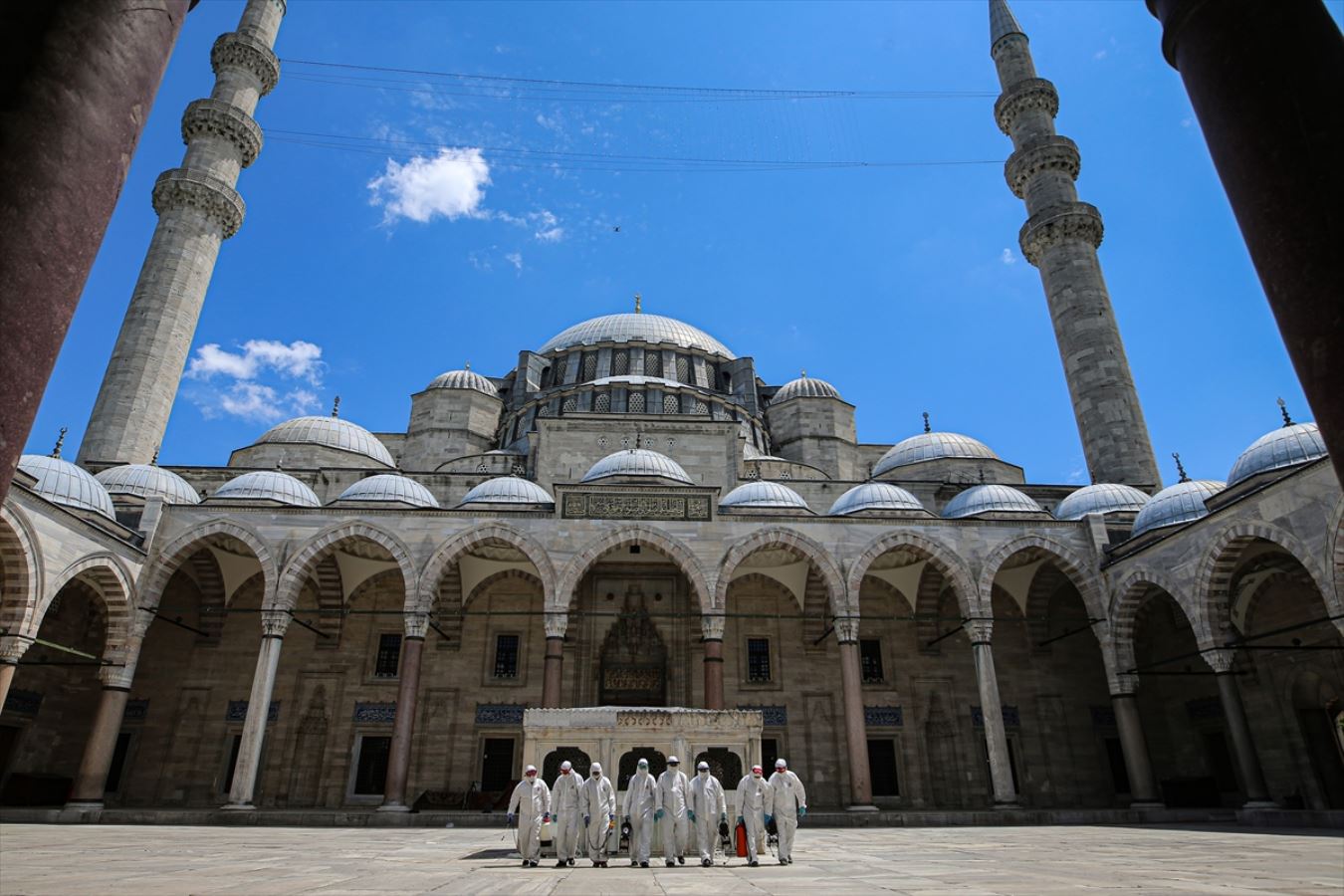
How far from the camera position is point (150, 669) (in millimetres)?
16344

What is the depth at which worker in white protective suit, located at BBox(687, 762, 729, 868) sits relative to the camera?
7.22 meters

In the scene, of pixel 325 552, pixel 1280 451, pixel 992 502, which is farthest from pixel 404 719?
pixel 1280 451

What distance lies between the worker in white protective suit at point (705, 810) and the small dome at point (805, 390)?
18.1m

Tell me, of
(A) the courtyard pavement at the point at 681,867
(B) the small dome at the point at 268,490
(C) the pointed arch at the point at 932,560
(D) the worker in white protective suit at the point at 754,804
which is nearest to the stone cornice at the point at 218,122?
(B) the small dome at the point at 268,490

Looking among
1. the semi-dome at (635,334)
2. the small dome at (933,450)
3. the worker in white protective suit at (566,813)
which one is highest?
the semi-dome at (635,334)

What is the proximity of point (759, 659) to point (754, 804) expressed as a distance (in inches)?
390

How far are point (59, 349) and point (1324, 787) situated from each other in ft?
55.8

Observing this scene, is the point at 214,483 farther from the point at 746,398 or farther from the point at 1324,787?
the point at 1324,787

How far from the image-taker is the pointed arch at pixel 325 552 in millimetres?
14273

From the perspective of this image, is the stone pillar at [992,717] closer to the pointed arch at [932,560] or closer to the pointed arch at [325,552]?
the pointed arch at [932,560]

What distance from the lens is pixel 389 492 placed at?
16.3 metres

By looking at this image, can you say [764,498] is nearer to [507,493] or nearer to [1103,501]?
[507,493]

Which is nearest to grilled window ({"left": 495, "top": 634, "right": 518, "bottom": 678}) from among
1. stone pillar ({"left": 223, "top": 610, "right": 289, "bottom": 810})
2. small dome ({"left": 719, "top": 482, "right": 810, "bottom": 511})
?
stone pillar ({"left": 223, "top": 610, "right": 289, "bottom": 810})

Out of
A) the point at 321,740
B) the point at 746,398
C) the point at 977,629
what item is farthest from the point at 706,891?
Answer: the point at 746,398
